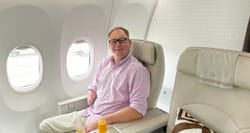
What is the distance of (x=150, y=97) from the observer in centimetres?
187

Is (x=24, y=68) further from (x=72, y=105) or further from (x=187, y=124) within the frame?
(x=187, y=124)

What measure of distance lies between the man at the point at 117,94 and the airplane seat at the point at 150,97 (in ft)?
0.24

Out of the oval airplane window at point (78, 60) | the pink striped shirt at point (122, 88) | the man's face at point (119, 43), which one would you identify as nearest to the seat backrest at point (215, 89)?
the pink striped shirt at point (122, 88)

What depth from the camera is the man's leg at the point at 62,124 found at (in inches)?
72.3

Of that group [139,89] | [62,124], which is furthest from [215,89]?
[62,124]


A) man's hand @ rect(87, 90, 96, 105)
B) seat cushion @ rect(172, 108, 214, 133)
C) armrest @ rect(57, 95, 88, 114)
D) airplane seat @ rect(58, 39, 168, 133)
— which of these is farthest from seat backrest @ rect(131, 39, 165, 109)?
armrest @ rect(57, 95, 88, 114)

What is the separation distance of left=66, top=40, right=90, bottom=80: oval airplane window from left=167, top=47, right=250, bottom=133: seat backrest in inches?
54.7

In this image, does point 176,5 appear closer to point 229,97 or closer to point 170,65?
point 170,65

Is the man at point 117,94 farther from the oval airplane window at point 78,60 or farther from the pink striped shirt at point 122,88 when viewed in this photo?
the oval airplane window at point 78,60

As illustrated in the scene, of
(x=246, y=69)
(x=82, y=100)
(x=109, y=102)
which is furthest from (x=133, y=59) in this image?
(x=246, y=69)

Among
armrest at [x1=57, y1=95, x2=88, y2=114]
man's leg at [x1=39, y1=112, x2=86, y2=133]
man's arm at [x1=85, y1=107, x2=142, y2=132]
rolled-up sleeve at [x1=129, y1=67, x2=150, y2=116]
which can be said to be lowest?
man's leg at [x1=39, y1=112, x2=86, y2=133]

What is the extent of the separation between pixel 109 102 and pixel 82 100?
0.39m

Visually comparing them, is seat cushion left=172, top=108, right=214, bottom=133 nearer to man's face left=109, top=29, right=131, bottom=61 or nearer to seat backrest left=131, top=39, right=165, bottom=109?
seat backrest left=131, top=39, right=165, bottom=109

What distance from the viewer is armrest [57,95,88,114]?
205 centimetres
